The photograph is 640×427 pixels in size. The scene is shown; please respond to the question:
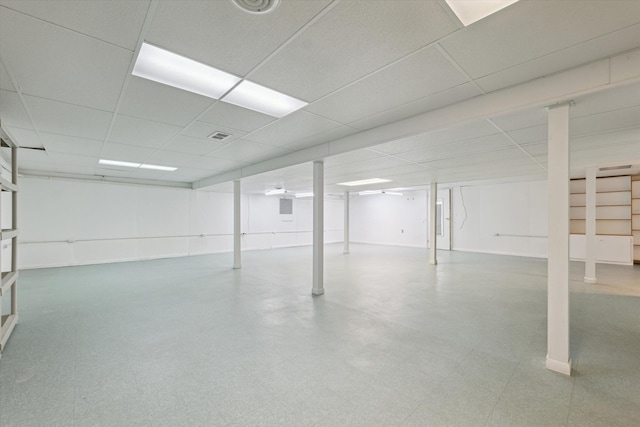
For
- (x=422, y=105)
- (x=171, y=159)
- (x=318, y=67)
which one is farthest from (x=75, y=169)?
(x=422, y=105)

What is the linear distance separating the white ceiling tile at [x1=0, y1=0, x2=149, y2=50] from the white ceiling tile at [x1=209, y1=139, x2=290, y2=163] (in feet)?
7.62

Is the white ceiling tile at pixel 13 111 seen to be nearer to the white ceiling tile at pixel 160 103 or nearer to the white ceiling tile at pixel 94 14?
the white ceiling tile at pixel 160 103

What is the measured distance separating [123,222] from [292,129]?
277 inches

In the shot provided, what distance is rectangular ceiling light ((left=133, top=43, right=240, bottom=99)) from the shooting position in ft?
6.28

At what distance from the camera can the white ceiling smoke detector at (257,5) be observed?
1.39 m

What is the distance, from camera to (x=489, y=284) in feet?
17.2

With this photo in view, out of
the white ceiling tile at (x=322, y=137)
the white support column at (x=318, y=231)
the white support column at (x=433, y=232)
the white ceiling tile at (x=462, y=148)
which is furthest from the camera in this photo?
the white support column at (x=433, y=232)

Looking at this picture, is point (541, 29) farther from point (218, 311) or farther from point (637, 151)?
point (637, 151)

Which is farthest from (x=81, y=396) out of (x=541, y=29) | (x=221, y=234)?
(x=221, y=234)

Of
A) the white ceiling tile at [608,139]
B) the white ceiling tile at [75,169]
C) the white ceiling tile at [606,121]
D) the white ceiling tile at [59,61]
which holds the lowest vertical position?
the white ceiling tile at [608,139]

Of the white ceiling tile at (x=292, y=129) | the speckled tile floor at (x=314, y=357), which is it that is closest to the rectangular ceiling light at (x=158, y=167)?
the speckled tile floor at (x=314, y=357)

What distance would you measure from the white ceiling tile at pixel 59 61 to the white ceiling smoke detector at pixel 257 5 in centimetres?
98

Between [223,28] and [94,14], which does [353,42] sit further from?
[94,14]

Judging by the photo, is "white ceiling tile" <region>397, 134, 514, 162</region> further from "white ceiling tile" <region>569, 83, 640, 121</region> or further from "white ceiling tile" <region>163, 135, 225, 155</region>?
"white ceiling tile" <region>163, 135, 225, 155</region>
